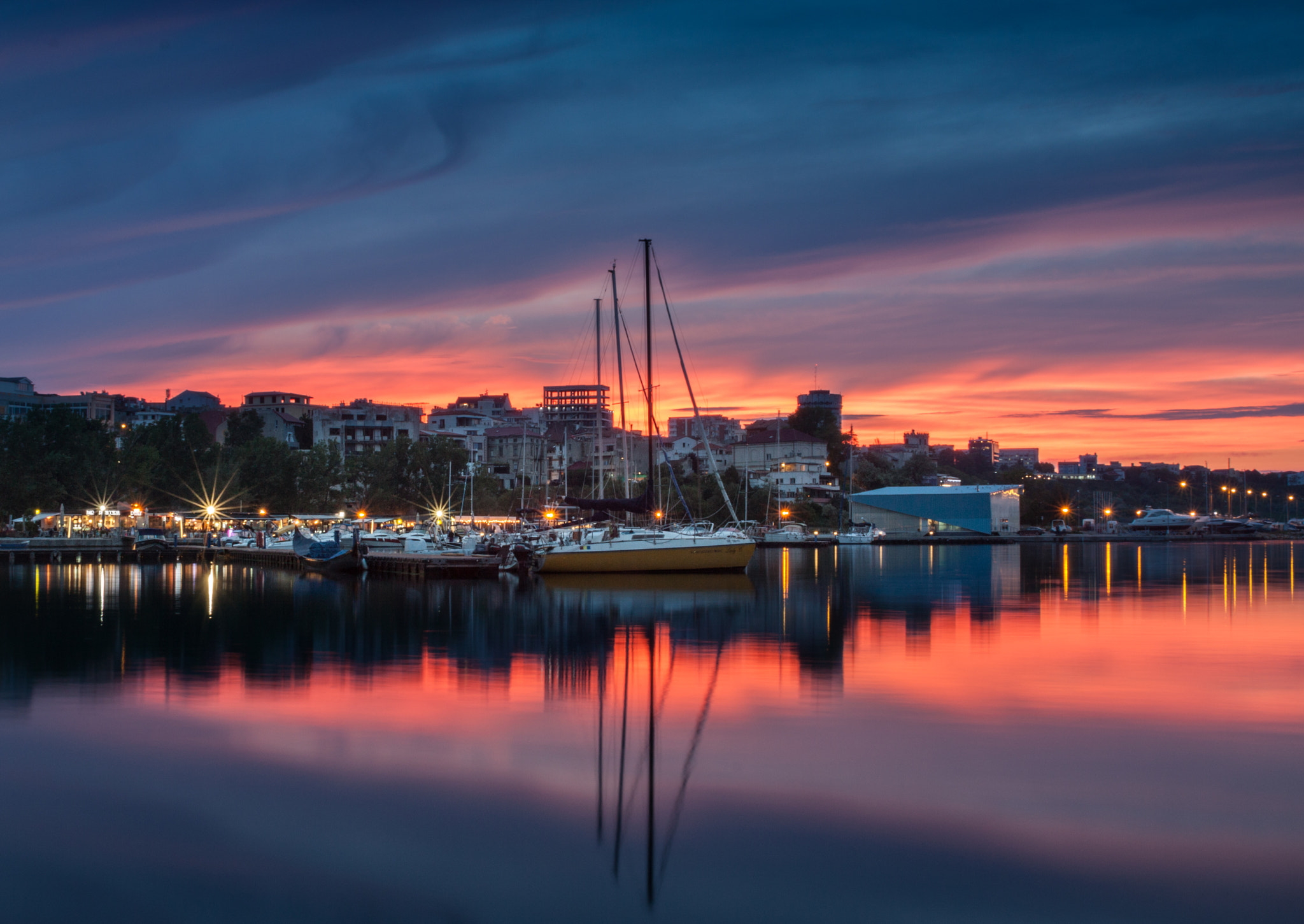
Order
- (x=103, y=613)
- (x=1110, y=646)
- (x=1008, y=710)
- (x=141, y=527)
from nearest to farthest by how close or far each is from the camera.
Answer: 1. (x=1008, y=710)
2. (x=1110, y=646)
3. (x=103, y=613)
4. (x=141, y=527)

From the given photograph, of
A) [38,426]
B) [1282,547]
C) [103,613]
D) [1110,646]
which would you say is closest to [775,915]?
[1110,646]

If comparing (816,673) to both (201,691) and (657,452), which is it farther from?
(657,452)

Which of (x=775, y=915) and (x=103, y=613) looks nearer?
(x=775, y=915)

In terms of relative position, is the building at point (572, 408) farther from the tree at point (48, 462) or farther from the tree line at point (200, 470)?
the tree at point (48, 462)

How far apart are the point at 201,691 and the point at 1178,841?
46.6ft

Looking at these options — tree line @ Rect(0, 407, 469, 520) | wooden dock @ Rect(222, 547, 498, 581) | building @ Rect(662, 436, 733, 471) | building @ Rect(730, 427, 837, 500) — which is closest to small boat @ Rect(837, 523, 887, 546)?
building @ Rect(730, 427, 837, 500)

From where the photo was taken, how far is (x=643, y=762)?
12930 mm

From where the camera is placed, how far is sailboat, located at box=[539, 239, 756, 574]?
42438 millimetres

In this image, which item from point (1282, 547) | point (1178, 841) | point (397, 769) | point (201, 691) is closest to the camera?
point (1178, 841)

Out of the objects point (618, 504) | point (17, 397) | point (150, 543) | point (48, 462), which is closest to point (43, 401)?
point (17, 397)

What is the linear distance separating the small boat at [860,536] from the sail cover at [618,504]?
50411mm

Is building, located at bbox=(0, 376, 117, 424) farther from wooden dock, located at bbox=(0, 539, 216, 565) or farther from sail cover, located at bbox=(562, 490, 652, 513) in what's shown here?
sail cover, located at bbox=(562, 490, 652, 513)

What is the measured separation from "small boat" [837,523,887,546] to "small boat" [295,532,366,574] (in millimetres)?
50007

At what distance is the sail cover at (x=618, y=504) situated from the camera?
1682 inches
